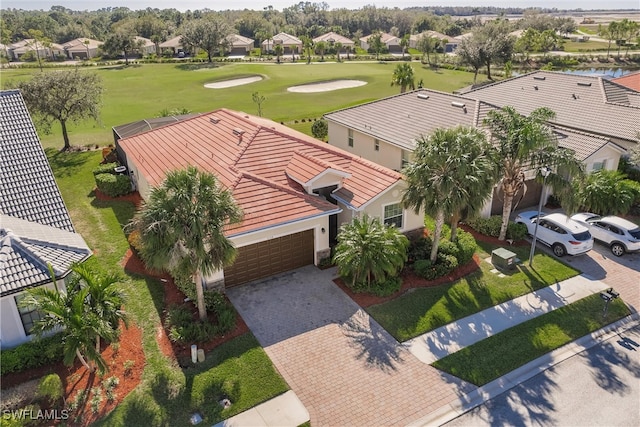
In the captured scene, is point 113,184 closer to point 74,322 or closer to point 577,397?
point 74,322

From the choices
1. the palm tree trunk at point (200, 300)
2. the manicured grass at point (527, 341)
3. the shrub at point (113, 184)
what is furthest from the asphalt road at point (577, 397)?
the shrub at point (113, 184)

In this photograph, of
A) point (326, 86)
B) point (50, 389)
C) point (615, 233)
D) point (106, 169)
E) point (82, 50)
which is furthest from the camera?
point (82, 50)

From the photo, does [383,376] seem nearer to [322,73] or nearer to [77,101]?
[77,101]

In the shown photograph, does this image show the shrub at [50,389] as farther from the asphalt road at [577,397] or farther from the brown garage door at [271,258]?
the asphalt road at [577,397]

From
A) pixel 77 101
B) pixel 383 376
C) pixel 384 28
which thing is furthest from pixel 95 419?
pixel 384 28

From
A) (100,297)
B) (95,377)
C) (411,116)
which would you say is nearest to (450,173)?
(100,297)
